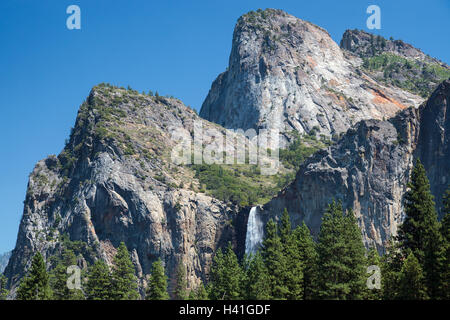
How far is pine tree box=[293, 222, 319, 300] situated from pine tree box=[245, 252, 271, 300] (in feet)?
17.7

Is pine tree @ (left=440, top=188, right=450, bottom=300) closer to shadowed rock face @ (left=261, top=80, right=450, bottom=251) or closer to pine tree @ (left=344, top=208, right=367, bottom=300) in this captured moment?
pine tree @ (left=344, top=208, right=367, bottom=300)

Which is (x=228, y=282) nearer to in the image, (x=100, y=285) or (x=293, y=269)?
(x=293, y=269)

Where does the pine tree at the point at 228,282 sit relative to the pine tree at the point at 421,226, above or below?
below

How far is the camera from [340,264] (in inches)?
3282

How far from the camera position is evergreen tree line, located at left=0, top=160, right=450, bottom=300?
261 feet

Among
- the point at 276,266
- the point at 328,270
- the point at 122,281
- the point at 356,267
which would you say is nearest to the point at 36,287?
the point at 122,281

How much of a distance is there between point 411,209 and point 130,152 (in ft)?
329

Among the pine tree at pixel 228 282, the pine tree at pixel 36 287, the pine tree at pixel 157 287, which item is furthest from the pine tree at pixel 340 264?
the pine tree at pixel 36 287

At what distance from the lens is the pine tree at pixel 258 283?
85.9 meters

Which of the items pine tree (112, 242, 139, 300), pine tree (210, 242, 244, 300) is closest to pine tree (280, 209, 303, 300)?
pine tree (210, 242, 244, 300)

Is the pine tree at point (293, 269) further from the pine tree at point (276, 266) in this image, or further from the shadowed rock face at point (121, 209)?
the shadowed rock face at point (121, 209)

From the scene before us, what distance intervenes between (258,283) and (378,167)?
6473 cm

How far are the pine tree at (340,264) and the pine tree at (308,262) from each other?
246 centimetres
